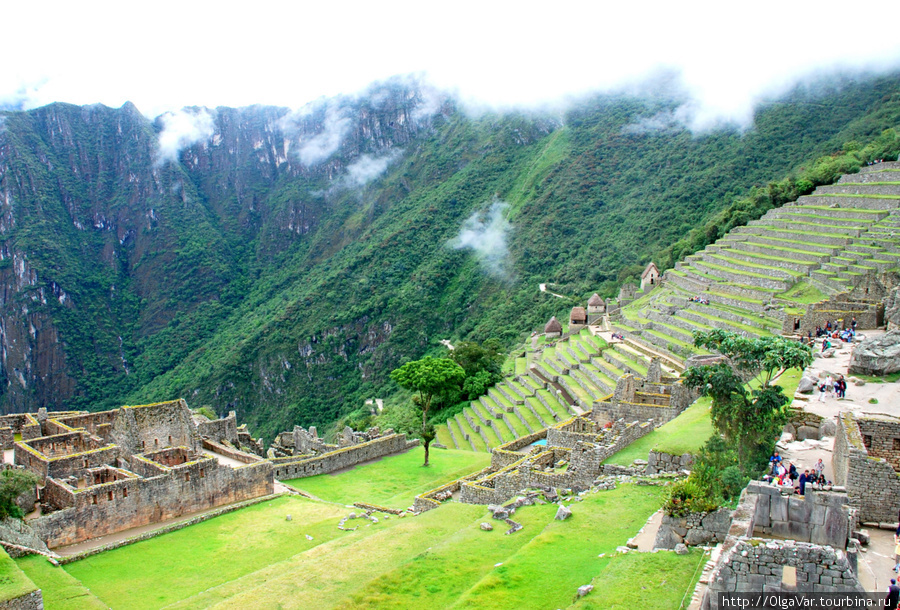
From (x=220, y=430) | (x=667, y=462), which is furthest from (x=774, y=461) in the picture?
(x=220, y=430)

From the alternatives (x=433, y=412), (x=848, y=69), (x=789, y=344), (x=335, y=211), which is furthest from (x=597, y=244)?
(x=335, y=211)

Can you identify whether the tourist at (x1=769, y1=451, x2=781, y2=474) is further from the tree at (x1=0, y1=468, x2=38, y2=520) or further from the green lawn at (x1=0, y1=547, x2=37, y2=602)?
the tree at (x1=0, y1=468, x2=38, y2=520)

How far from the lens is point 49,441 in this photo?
69.7ft

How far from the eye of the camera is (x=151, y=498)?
19734 millimetres

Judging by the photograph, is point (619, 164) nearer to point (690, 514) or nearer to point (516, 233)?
point (516, 233)

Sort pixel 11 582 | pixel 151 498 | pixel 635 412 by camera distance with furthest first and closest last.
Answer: pixel 635 412 < pixel 151 498 < pixel 11 582

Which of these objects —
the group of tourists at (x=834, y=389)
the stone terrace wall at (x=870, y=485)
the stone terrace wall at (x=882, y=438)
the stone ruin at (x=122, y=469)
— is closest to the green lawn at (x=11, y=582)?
the stone ruin at (x=122, y=469)

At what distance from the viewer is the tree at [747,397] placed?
42.7 feet

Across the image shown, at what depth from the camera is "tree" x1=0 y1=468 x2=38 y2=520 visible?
52.0 ft

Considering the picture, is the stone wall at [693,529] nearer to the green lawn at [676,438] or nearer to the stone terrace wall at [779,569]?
the stone terrace wall at [779,569]

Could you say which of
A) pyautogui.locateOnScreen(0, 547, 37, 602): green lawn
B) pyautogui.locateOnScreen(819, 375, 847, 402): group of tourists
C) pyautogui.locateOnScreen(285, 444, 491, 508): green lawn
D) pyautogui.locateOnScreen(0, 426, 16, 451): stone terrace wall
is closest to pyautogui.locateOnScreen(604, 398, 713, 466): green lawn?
pyautogui.locateOnScreen(819, 375, 847, 402): group of tourists

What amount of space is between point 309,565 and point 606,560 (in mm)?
6719

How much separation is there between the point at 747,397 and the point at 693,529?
14.0 ft

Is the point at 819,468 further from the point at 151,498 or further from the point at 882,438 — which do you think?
the point at 151,498
